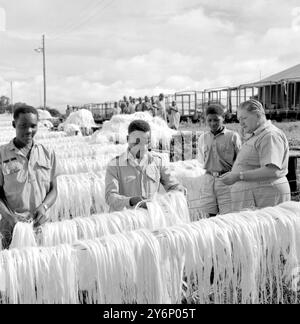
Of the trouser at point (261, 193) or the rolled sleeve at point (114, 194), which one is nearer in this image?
the rolled sleeve at point (114, 194)

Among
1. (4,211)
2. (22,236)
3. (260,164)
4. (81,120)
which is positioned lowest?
(22,236)

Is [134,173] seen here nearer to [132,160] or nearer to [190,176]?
[132,160]

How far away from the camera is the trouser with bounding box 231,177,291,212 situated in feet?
10.7

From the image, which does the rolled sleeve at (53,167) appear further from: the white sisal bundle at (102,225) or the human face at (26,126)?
the white sisal bundle at (102,225)

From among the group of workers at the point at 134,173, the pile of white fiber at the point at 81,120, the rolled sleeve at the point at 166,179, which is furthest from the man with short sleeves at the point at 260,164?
the pile of white fiber at the point at 81,120

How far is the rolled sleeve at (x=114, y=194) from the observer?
3.03 metres

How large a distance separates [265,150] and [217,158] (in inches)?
37.9

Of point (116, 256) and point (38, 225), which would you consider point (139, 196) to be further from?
point (116, 256)

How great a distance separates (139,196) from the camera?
124 inches

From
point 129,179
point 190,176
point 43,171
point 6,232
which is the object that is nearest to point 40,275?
point 6,232

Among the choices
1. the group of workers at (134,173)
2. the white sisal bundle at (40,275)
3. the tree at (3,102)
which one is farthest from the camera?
the tree at (3,102)

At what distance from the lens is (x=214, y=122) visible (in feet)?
13.3
